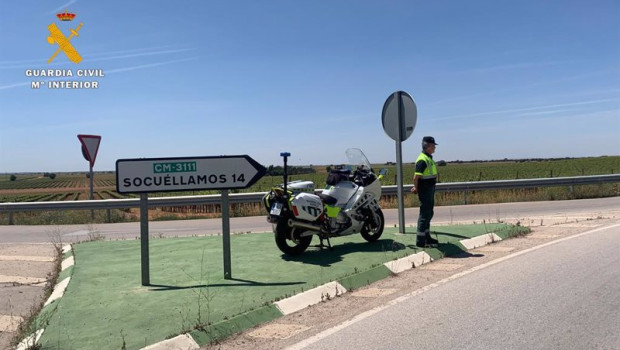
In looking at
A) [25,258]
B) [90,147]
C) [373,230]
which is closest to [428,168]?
[373,230]

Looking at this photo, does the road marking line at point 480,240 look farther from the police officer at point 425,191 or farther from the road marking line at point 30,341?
the road marking line at point 30,341

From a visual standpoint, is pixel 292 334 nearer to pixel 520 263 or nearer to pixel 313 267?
pixel 313 267

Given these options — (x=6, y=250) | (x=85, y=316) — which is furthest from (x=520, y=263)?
(x=6, y=250)

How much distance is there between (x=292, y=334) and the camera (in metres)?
4.65

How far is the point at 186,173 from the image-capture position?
266 inches

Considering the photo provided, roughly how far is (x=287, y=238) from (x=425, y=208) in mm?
2416

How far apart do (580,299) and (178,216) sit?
14651mm

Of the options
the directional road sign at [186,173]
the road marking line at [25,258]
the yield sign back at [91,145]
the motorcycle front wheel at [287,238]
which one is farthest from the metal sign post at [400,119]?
the yield sign back at [91,145]

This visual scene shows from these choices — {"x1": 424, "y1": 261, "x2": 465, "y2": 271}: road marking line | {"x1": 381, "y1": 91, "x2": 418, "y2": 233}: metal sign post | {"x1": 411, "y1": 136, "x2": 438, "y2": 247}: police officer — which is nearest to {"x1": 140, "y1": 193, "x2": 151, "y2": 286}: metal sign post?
{"x1": 424, "y1": 261, "x2": 465, "y2": 271}: road marking line

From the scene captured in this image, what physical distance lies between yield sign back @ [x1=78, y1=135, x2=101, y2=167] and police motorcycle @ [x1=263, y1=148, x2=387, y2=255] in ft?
35.1

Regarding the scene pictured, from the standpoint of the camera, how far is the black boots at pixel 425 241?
27.8 feet

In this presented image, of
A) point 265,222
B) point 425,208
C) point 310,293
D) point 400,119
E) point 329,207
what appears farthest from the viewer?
point 265,222

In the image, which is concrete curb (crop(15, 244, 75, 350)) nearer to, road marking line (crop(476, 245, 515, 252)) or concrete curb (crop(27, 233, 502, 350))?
concrete curb (crop(27, 233, 502, 350))

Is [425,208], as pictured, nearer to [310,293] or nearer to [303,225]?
[303,225]
